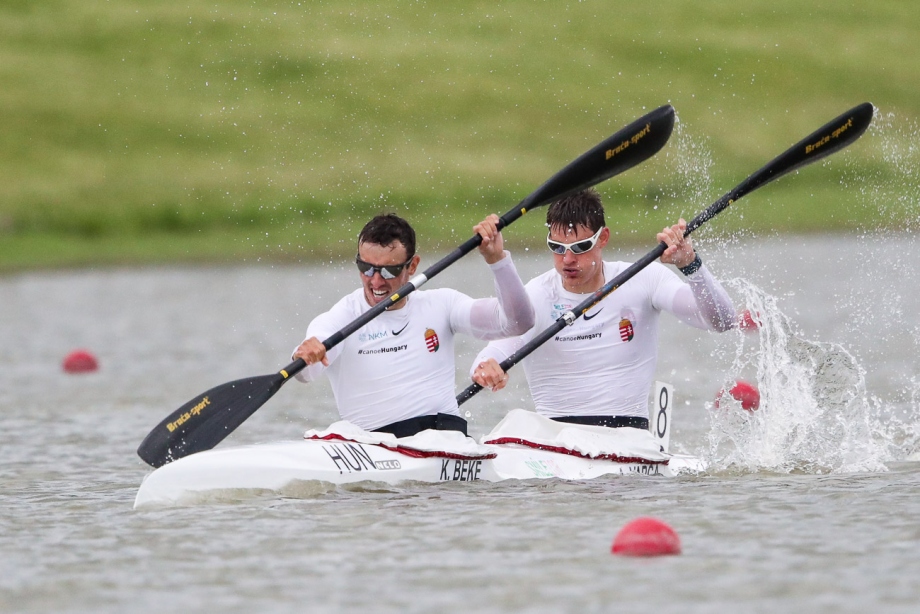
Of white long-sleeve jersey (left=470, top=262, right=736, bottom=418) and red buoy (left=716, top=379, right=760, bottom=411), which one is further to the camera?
red buoy (left=716, top=379, right=760, bottom=411)

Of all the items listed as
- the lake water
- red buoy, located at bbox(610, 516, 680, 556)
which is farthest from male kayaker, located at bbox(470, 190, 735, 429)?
red buoy, located at bbox(610, 516, 680, 556)

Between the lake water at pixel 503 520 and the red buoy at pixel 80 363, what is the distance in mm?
1125

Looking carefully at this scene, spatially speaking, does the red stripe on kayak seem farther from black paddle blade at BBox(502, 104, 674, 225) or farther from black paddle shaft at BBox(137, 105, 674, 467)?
black paddle blade at BBox(502, 104, 674, 225)

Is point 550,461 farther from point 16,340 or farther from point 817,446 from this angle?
point 16,340

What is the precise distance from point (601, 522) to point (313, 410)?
22.2 ft

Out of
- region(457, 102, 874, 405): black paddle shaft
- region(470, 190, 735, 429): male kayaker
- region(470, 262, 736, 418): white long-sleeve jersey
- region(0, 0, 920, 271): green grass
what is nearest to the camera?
region(470, 190, 735, 429): male kayaker

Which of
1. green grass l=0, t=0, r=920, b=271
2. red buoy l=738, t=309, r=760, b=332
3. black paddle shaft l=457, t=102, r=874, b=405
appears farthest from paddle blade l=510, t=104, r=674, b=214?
green grass l=0, t=0, r=920, b=271

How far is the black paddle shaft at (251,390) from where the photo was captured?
855 centimetres

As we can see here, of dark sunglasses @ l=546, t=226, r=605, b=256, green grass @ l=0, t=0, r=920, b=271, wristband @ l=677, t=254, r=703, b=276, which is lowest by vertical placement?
wristband @ l=677, t=254, r=703, b=276

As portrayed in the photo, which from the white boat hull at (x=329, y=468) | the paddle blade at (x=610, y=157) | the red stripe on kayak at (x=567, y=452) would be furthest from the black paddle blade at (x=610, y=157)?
the white boat hull at (x=329, y=468)

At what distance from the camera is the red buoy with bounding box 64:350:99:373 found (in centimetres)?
1734

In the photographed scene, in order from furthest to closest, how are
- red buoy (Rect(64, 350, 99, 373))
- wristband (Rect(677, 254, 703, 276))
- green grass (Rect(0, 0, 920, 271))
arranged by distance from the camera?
green grass (Rect(0, 0, 920, 271)) < red buoy (Rect(64, 350, 99, 373)) < wristband (Rect(677, 254, 703, 276))

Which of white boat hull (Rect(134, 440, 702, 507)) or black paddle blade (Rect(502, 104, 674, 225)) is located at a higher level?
black paddle blade (Rect(502, 104, 674, 225))

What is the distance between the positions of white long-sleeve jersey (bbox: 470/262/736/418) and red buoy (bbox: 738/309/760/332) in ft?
0.95
